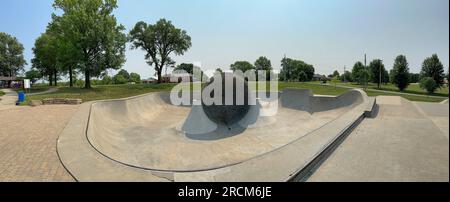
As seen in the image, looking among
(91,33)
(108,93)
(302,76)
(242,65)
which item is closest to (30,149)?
(108,93)

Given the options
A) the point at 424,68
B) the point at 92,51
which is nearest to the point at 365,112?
the point at 424,68

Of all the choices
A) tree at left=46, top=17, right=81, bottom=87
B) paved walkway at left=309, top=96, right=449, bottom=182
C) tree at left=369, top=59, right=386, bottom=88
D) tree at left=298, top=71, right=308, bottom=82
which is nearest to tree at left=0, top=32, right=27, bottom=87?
tree at left=46, top=17, right=81, bottom=87

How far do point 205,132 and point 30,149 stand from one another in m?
6.93

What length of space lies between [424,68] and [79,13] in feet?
139

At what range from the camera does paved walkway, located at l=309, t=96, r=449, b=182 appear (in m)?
4.25

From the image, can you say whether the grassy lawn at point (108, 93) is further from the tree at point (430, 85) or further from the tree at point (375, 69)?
the tree at point (375, 69)

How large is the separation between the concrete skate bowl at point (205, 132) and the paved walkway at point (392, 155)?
1.74 ft

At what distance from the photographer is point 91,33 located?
28141 millimetres

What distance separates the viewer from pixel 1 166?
17.2ft

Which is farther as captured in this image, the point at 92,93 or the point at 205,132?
the point at 92,93

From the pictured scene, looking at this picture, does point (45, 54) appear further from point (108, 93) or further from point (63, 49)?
point (108, 93)

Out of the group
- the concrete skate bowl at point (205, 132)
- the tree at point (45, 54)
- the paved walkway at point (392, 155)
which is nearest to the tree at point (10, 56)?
the tree at point (45, 54)

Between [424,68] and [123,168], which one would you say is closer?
[123,168]
